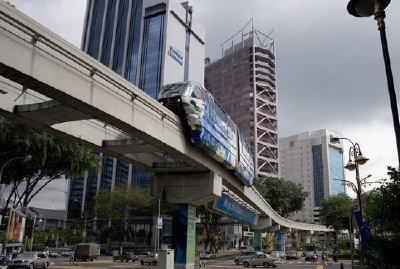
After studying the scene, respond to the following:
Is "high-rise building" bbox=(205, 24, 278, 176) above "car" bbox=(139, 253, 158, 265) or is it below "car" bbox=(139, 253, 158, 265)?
above

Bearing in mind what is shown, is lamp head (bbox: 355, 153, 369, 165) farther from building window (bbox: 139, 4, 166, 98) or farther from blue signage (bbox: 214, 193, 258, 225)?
building window (bbox: 139, 4, 166, 98)

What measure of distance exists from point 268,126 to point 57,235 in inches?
3336

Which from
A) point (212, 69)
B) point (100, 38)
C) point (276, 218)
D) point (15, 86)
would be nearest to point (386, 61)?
point (15, 86)

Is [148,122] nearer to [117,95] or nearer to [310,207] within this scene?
[117,95]

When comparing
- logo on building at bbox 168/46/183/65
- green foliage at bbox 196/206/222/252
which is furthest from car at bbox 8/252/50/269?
logo on building at bbox 168/46/183/65

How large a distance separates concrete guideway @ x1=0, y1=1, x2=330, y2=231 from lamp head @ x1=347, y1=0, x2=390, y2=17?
10890mm

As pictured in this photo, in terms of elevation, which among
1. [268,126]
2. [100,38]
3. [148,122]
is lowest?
[148,122]

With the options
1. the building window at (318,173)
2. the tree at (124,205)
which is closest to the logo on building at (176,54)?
the tree at (124,205)

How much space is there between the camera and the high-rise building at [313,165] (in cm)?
18375

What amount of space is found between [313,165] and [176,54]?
8912cm

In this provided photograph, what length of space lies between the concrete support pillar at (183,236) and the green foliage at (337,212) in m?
64.3

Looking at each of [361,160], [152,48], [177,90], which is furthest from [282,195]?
[361,160]

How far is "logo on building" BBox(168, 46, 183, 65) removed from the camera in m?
129

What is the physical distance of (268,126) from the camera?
156 metres
